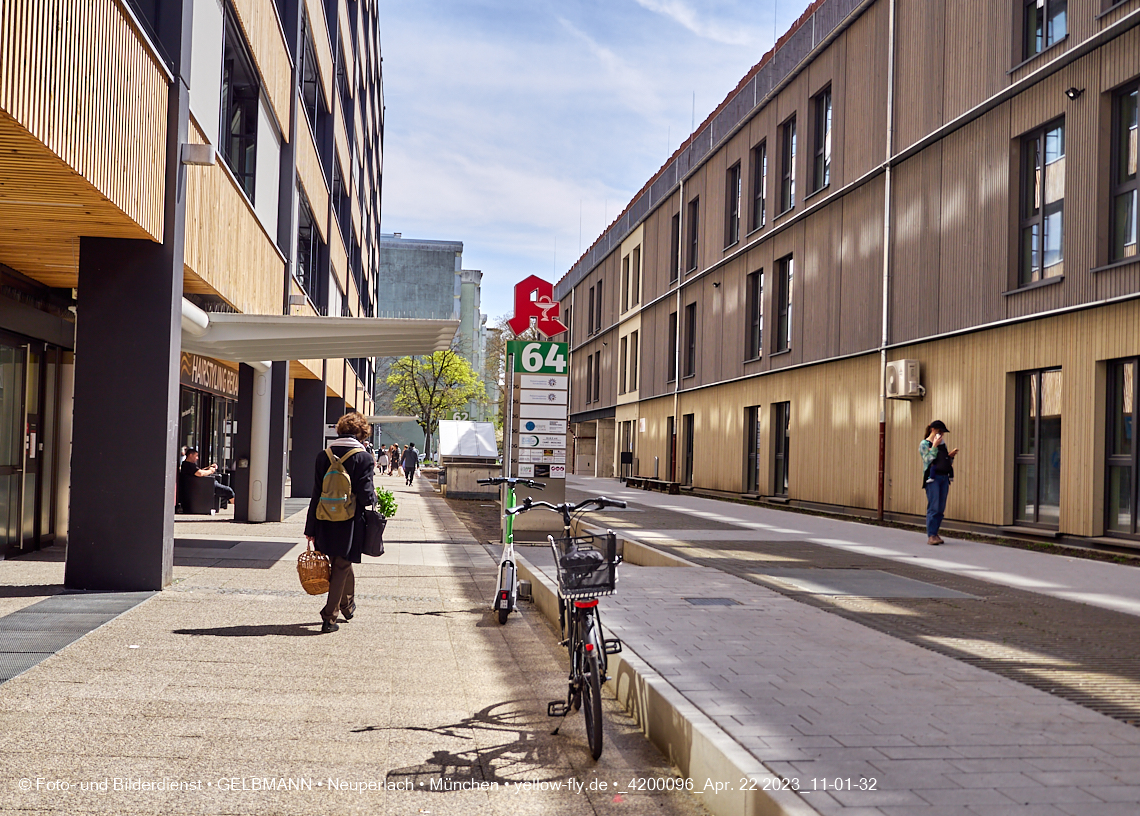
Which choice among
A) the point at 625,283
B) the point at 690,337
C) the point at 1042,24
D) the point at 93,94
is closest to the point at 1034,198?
the point at 1042,24

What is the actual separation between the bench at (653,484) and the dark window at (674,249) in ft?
23.9

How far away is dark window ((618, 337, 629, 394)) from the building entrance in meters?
34.6

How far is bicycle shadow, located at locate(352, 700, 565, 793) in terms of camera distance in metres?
4.28

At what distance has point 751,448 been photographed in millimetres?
28125

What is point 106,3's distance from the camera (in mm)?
7410

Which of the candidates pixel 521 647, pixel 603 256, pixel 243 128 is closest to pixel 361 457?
pixel 521 647

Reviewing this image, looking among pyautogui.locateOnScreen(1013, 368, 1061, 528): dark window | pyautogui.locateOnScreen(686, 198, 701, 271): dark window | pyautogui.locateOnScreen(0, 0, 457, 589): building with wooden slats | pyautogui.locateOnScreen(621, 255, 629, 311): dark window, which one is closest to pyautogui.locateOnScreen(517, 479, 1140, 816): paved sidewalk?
pyautogui.locateOnScreen(0, 0, 457, 589): building with wooden slats

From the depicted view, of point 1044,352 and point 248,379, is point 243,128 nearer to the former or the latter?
point 248,379

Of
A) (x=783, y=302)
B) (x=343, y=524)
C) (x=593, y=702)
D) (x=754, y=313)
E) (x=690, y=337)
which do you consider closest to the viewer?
(x=593, y=702)

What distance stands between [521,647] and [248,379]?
37.7 ft

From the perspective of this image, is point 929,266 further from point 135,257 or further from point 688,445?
point 688,445

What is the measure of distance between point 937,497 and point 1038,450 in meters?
1.92

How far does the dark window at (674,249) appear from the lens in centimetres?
3731

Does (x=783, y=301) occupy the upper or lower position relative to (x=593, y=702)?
upper
